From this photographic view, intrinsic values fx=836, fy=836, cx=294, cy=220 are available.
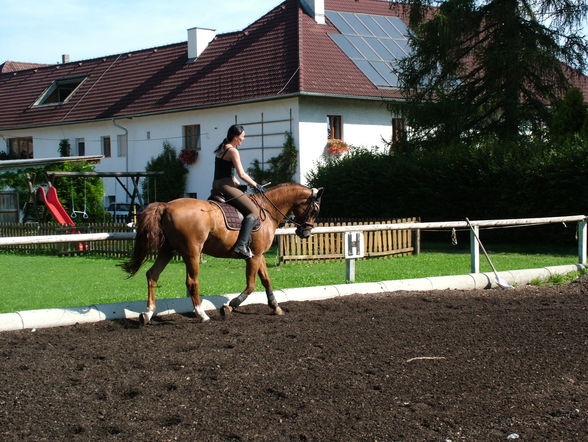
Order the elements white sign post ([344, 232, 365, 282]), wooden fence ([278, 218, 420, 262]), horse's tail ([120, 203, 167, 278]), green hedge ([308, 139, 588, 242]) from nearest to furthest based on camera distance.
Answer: horse's tail ([120, 203, 167, 278]) < white sign post ([344, 232, 365, 282]) < wooden fence ([278, 218, 420, 262]) < green hedge ([308, 139, 588, 242])

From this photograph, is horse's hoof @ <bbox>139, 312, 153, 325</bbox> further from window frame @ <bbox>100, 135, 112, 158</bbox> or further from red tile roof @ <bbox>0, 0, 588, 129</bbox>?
window frame @ <bbox>100, 135, 112, 158</bbox>

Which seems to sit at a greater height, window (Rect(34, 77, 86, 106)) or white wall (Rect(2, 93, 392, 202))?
window (Rect(34, 77, 86, 106))

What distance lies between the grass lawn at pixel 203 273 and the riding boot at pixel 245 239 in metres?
2.74

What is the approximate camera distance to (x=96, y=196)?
113 feet

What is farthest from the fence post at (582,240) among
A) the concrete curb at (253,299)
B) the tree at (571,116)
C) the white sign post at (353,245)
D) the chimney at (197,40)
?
the chimney at (197,40)

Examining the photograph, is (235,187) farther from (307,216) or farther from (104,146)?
(104,146)

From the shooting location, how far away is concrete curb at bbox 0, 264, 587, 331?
9.44 metres

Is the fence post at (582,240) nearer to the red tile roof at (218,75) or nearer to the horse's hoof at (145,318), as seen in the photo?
the horse's hoof at (145,318)

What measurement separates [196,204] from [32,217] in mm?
25050

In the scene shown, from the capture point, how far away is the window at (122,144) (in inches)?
1732

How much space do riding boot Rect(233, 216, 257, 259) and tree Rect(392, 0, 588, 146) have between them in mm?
18593

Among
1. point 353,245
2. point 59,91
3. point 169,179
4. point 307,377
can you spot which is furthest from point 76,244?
point 59,91

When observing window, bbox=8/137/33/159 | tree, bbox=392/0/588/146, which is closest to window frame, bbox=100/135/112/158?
window, bbox=8/137/33/159

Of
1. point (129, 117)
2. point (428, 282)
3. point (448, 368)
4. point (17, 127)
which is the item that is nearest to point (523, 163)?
point (428, 282)
